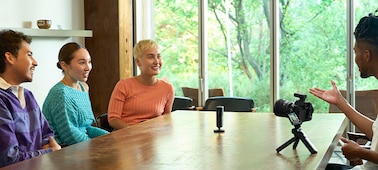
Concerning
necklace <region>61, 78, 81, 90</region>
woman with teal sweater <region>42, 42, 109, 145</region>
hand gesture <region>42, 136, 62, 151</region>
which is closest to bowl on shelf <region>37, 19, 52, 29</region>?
woman with teal sweater <region>42, 42, 109, 145</region>

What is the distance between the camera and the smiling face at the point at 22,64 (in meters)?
3.05

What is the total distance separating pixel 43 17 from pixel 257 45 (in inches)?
95.1

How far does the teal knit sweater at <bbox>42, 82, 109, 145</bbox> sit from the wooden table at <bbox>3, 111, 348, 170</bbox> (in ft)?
1.40

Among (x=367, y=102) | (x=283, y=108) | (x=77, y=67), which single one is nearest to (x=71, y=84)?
(x=77, y=67)

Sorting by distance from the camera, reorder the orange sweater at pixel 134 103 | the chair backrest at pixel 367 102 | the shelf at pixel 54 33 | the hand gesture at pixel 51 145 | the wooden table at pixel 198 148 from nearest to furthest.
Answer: the wooden table at pixel 198 148 < the hand gesture at pixel 51 145 < the orange sweater at pixel 134 103 < the shelf at pixel 54 33 < the chair backrest at pixel 367 102

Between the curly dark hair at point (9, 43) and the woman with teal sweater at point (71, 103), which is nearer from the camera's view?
the curly dark hair at point (9, 43)

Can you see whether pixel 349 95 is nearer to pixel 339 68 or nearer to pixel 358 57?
pixel 339 68

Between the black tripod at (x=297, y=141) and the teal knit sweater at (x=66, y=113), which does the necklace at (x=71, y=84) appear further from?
the black tripod at (x=297, y=141)

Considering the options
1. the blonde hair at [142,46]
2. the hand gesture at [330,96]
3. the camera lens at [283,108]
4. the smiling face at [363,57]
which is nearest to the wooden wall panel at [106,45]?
the blonde hair at [142,46]

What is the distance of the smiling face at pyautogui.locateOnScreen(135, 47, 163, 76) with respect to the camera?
172 inches

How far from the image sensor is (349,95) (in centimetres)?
614

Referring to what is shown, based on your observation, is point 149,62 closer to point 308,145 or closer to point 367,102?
point 308,145

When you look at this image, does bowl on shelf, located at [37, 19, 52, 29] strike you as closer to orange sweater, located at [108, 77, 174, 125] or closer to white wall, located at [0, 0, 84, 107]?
white wall, located at [0, 0, 84, 107]

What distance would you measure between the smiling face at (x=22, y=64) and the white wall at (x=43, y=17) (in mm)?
1804
